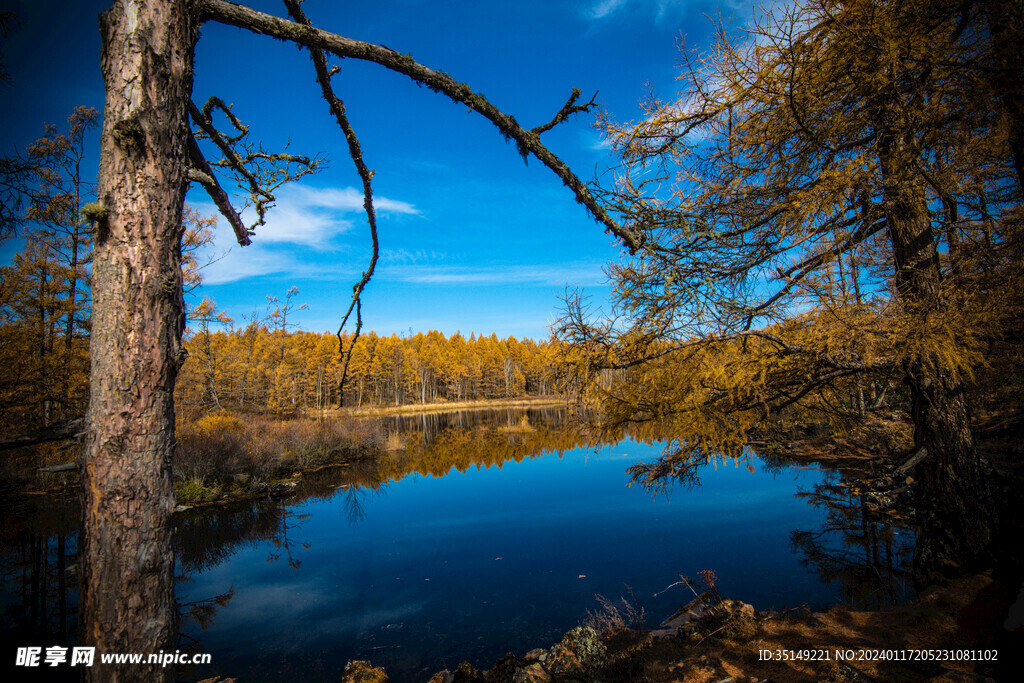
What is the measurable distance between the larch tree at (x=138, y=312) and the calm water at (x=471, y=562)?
3.98m

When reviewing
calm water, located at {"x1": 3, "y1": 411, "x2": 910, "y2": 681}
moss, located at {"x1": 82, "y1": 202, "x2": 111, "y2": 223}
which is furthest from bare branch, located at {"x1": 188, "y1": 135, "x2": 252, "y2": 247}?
calm water, located at {"x1": 3, "y1": 411, "x2": 910, "y2": 681}

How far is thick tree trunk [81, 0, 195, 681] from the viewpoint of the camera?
167 cm

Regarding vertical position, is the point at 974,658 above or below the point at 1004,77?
below

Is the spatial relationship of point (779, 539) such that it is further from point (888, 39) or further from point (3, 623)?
point (3, 623)

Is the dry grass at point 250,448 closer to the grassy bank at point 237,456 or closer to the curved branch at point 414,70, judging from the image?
the grassy bank at point 237,456

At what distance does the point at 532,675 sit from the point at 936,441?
5.64 meters

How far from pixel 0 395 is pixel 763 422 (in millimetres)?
17701

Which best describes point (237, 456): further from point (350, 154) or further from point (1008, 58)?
point (1008, 58)

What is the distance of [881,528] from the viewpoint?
410 inches

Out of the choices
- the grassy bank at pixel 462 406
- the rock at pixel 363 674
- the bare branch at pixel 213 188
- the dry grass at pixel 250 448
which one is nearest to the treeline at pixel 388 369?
the grassy bank at pixel 462 406

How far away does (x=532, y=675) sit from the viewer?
5.36m

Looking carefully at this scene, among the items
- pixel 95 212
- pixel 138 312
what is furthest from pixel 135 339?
pixel 95 212

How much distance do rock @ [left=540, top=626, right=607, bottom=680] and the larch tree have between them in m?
5.42

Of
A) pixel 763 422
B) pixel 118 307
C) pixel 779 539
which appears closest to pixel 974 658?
pixel 763 422
